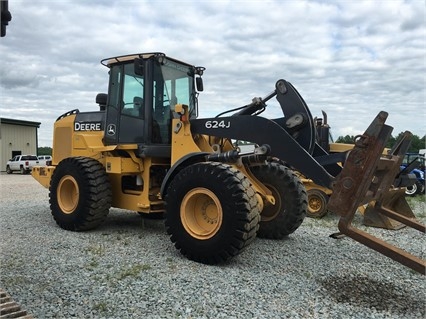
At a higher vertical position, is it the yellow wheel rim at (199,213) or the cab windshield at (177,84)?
the cab windshield at (177,84)

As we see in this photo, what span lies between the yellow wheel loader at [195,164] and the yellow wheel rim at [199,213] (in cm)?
1

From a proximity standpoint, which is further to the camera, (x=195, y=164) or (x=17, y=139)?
(x=17, y=139)

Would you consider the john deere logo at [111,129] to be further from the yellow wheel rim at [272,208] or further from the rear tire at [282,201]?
the yellow wheel rim at [272,208]

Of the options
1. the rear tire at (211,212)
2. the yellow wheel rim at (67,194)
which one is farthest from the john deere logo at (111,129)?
the rear tire at (211,212)

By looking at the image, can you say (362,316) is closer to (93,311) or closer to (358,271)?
(358,271)

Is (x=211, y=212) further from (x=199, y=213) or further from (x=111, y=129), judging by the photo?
(x=111, y=129)

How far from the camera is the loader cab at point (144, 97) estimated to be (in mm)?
6844

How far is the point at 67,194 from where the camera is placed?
7.47 meters

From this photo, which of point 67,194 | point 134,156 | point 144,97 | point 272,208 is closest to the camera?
point 272,208

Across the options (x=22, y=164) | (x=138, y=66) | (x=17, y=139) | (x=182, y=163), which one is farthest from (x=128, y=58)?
(x=17, y=139)

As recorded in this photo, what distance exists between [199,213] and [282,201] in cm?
147

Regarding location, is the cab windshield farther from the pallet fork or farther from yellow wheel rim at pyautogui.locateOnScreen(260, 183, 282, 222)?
the pallet fork

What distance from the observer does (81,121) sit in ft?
26.4

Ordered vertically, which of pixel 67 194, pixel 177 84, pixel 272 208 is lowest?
pixel 272 208
